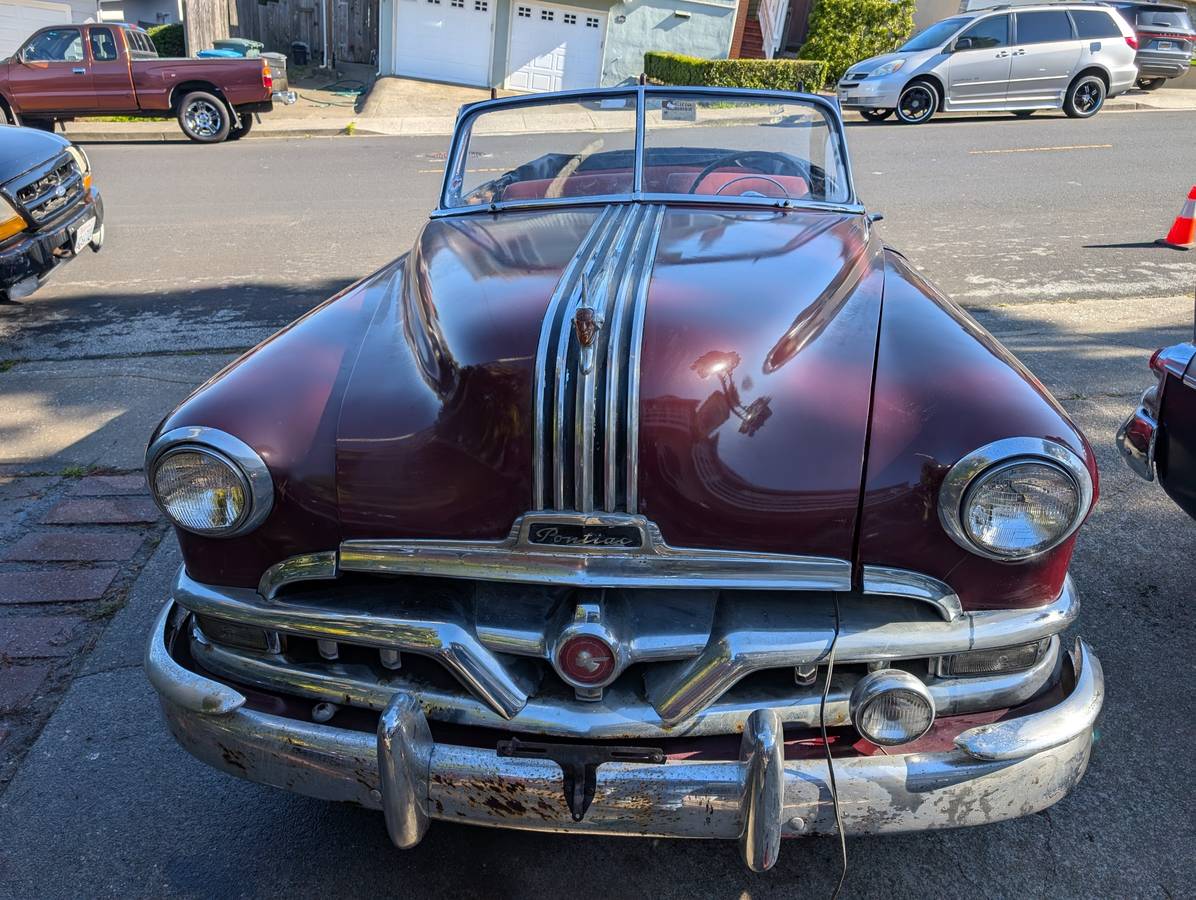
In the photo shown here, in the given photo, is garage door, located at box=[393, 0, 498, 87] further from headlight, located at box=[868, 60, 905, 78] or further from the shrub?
headlight, located at box=[868, 60, 905, 78]

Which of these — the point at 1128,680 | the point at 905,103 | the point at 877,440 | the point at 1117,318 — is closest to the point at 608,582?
the point at 877,440

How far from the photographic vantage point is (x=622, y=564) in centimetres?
213

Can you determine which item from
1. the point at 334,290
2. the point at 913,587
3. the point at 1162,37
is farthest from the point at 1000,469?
the point at 1162,37

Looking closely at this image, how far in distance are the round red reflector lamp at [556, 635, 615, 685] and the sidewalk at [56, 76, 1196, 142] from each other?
14.0 meters

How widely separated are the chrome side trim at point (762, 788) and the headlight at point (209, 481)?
117 cm

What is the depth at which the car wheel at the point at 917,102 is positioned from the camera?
14.5 m

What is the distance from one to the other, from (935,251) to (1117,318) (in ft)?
6.26

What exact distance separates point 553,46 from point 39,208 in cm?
1584

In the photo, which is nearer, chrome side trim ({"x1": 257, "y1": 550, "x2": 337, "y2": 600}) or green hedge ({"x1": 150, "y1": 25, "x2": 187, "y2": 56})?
chrome side trim ({"x1": 257, "y1": 550, "x2": 337, "y2": 600})

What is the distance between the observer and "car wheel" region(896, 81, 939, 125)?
14531mm

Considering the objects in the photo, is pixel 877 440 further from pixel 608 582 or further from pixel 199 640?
pixel 199 640

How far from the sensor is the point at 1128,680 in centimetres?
304

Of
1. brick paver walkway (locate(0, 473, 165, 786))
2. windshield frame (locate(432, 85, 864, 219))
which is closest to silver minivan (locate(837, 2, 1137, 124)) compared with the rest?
windshield frame (locate(432, 85, 864, 219))

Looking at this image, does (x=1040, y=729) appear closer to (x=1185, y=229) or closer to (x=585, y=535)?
(x=585, y=535)
